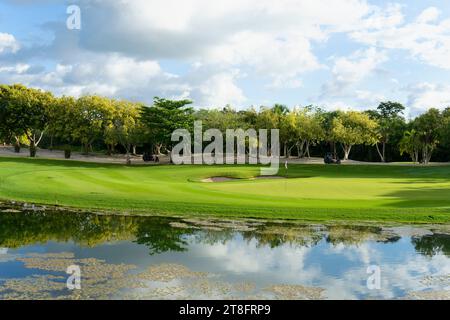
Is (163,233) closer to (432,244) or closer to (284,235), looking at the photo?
(284,235)

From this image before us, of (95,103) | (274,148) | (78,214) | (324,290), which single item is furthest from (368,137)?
(324,290)

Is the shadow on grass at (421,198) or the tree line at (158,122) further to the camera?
the tree line at (158,122)

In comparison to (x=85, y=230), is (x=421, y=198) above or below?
above

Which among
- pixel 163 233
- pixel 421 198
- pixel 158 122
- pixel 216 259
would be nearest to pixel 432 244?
pixel 216 259

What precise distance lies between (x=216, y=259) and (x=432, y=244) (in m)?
9.84

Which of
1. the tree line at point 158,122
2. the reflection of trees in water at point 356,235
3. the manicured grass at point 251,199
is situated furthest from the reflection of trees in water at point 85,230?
the tree line at point 158,122

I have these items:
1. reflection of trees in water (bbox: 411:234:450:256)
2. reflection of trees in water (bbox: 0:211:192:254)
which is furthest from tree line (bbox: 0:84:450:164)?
reflection of trees in water (bbox: 411:234:450:256)

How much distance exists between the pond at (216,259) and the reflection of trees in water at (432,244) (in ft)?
0.15

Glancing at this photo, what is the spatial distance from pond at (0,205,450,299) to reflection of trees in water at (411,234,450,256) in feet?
0.15

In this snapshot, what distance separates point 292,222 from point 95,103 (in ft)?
218

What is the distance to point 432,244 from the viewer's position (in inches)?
816

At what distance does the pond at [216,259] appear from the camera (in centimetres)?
1337

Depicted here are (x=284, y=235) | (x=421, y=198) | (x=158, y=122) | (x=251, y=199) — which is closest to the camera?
(x=284, y=235)

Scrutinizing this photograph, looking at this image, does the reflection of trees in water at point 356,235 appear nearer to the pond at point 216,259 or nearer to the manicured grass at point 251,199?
the pond at point 216,259
